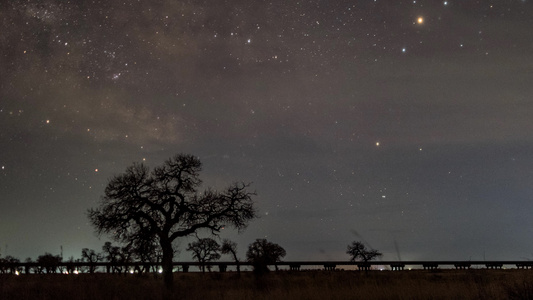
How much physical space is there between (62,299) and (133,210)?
16920mm

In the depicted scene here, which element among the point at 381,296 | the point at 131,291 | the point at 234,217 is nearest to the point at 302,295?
the point at 381,296

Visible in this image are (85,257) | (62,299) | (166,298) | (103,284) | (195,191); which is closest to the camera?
(62,299)

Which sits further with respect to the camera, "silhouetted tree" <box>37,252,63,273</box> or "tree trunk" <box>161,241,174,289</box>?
"silhouetted tree" <box>37,252,63,273</box>

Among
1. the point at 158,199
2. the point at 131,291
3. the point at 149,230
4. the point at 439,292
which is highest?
the point at 158,199

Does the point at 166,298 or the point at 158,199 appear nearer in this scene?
the point at 166,298

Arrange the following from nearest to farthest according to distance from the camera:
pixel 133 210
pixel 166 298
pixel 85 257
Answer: pixel 166 298 → pixel 133 210 → pixel 85 257

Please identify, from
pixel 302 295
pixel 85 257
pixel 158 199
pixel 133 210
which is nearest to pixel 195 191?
pixel 158 199

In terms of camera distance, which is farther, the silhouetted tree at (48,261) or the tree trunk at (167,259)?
the silhouetted tree at (48,261)

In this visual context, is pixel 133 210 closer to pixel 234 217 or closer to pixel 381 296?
→ pixel 234 217

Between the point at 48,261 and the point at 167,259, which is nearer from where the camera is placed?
the point at 167,259

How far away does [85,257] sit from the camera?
7869 cm

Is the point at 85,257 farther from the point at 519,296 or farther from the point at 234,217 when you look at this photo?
the point at 519,296

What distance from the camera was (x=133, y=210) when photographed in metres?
28.3

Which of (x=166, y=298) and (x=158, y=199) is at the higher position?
(x=158, y=199)
